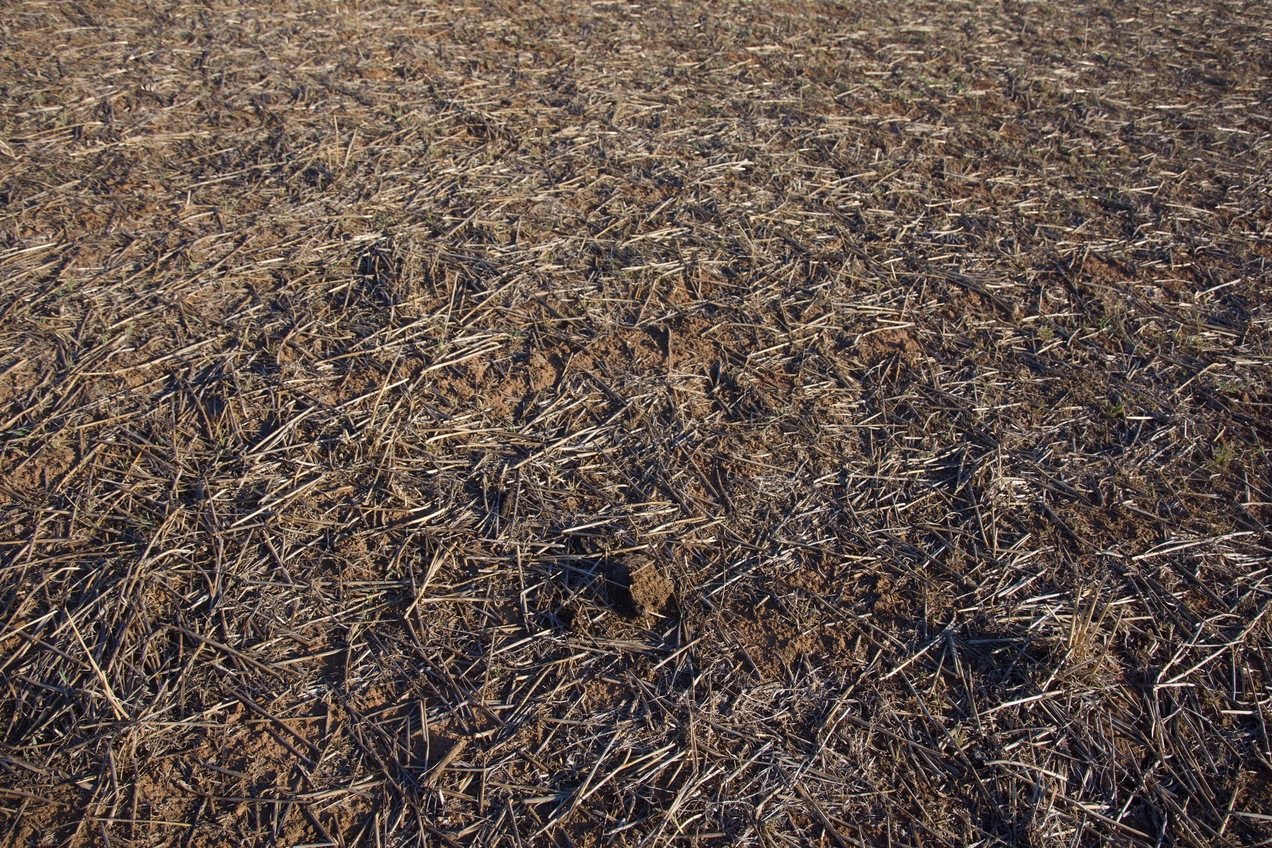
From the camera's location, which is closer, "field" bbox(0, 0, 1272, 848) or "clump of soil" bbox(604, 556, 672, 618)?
"field" bbox(0, 0, 1272, 848)

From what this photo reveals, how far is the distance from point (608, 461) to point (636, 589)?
57 cm

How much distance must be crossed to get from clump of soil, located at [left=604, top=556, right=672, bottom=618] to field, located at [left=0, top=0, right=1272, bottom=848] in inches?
0.5

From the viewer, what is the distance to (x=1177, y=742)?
2305 millimetres

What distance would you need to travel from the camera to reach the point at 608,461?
290cm

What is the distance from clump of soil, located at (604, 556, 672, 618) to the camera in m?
2.46

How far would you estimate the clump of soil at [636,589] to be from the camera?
2.46 meters

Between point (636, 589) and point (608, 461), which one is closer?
point (636, 589)

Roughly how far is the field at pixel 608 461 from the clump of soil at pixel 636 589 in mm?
12

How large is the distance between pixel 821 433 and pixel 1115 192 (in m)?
2.69

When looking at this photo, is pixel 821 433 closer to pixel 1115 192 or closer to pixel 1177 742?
pixel 1177 742

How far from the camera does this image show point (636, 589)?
2.45m

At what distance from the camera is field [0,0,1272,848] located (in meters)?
2.16

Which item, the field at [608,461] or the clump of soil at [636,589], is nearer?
the field at [608,461]

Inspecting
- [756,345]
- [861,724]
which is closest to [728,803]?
[861,724]
